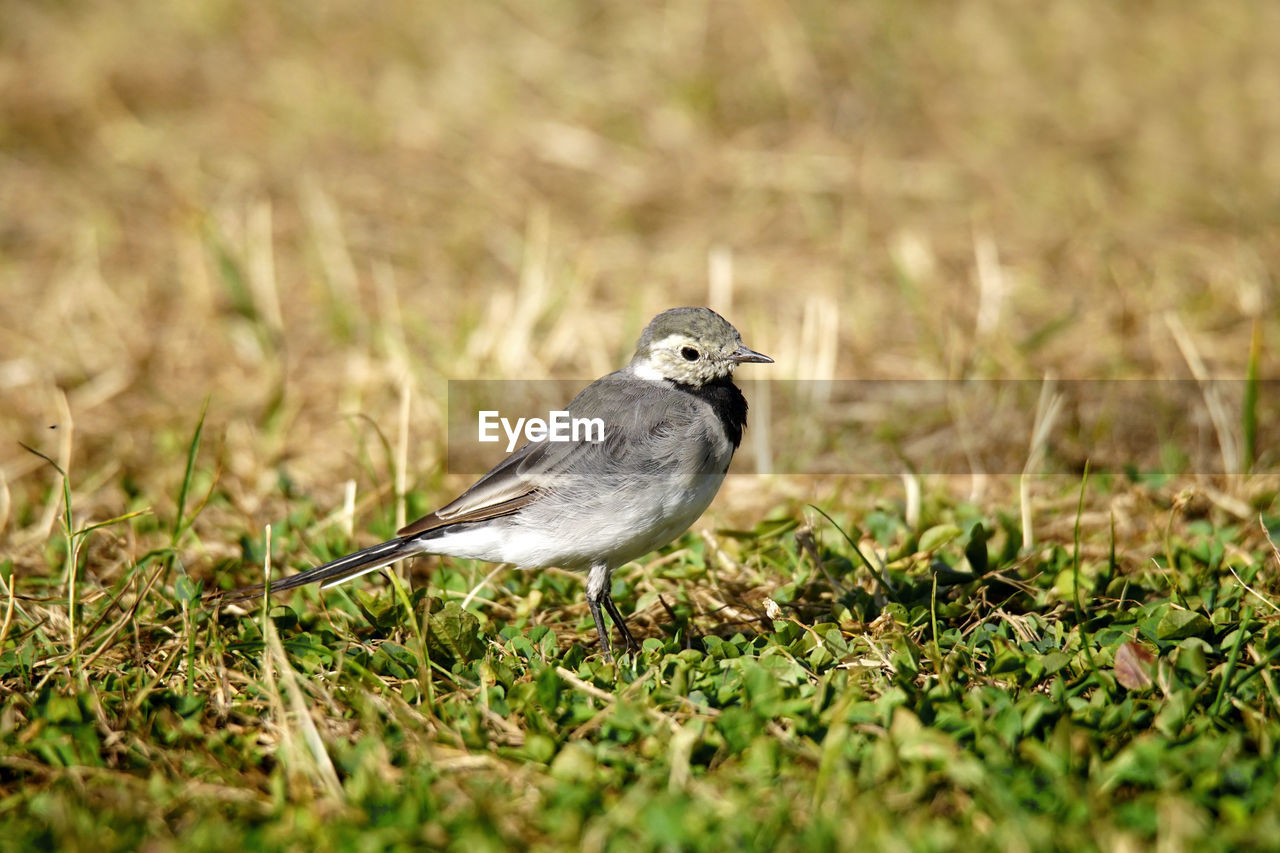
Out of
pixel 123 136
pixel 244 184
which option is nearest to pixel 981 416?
pixel 244 184

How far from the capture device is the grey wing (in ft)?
13.7

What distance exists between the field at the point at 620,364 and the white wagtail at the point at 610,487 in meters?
0.23

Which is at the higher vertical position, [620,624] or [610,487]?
[610,487]

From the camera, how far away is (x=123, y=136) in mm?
9672

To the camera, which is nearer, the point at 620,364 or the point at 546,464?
the point at 546,464

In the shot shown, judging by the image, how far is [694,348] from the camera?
14.5ft

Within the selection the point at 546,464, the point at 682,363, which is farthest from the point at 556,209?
the point at 546,464

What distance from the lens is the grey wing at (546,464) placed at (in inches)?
165

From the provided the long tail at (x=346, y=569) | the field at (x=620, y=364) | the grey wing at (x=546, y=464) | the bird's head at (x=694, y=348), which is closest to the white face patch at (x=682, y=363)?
the bird's head at (x=694, y=348)

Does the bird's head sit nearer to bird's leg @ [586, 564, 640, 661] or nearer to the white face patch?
the white face patch

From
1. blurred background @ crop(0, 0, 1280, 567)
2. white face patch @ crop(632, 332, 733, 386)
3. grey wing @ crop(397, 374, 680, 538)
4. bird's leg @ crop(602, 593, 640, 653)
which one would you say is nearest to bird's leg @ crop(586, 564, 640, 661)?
bird's leg @ crop(602, 593, 640, 653)

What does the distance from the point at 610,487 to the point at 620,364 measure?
284 centimetres

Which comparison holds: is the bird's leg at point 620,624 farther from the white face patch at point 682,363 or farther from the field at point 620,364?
the white face patch at point 682,363

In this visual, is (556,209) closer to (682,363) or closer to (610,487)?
(682,363)
